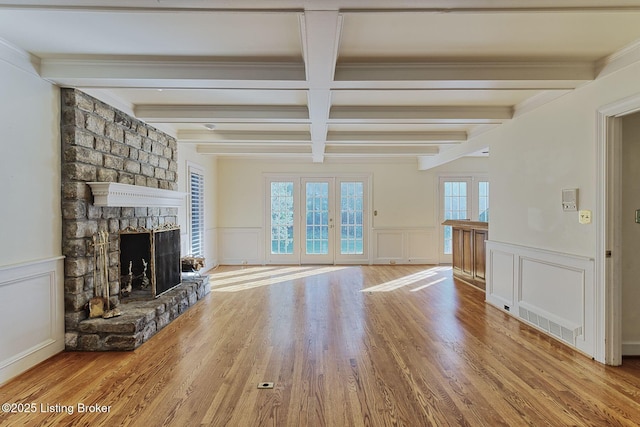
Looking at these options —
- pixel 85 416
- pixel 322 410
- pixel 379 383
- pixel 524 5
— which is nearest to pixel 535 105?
pixel 524 5

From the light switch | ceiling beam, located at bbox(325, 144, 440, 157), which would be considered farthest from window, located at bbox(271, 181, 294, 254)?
the light switch

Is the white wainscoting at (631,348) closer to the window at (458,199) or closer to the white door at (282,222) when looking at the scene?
the window at (458,199)

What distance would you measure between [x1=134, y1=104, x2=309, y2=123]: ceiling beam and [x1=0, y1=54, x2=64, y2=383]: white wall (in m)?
0.99

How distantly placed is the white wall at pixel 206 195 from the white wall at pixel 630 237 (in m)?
Result: 5.45

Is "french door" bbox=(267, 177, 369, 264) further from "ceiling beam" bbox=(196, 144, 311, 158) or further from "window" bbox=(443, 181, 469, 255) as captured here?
"window" bbox=(443, 181, 469, 255)

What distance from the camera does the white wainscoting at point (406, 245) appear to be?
24.6 ft

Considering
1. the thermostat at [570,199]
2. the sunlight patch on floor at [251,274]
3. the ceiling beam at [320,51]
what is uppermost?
the ceiling beam at [320,51]

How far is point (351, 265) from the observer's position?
741cm

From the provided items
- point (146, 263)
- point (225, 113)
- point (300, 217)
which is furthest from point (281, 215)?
point (225, 113)

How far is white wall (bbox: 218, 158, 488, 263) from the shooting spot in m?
7.36

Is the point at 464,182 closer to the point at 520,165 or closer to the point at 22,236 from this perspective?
the point at 520,165

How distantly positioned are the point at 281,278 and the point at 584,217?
14.7ft

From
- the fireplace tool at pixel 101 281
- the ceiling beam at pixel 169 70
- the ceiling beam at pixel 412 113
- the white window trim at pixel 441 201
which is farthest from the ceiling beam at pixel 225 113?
the white window trim at pixel 441 201

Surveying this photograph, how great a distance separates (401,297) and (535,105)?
2906mm
